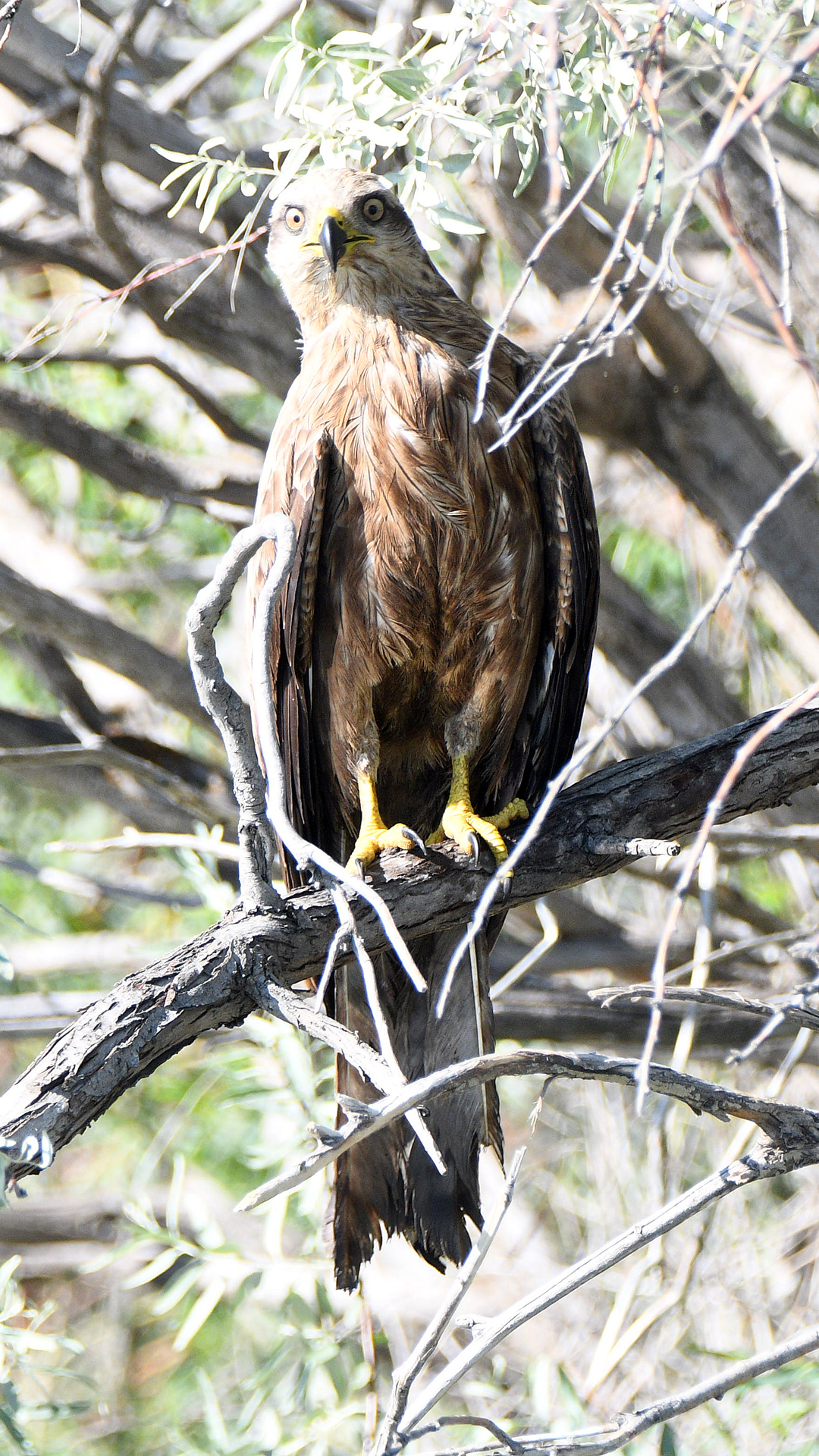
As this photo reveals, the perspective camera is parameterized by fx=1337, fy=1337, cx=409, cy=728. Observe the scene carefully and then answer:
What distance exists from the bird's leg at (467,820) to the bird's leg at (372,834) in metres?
0.11

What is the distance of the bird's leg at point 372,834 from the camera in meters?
2.79

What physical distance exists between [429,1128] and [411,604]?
117 centimetres

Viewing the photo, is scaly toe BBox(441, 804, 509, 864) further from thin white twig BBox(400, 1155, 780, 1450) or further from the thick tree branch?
thin white twig BBox(400, 1155, 780, 1450)

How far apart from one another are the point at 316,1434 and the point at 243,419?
13.9 feet

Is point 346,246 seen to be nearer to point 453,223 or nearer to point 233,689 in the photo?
point 453,223

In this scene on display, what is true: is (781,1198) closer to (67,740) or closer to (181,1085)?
(181,1085)

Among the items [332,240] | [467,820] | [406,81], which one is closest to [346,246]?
[332,240]

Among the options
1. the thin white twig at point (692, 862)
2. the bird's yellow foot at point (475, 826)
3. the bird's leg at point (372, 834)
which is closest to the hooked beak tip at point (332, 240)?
the bird's leg at point (372, 834)

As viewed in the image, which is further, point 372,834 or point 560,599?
point 560,599

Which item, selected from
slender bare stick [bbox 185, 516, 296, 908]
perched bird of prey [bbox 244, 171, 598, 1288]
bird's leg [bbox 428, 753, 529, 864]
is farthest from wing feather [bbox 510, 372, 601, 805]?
slender bare stick [bbox 185, 516, 296, 908]

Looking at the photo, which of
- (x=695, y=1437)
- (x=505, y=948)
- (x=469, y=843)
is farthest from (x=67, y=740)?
(x=695, y=1437)

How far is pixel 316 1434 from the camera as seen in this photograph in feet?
11.5

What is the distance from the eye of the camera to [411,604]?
2967mm

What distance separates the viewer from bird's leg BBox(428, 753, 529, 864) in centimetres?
287
